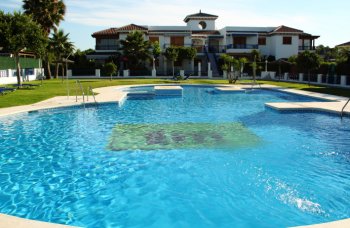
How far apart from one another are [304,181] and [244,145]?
321 centimetres

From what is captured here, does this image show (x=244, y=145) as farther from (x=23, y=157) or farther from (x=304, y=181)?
(x=23, y=157)

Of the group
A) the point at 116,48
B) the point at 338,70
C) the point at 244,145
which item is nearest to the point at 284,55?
the point at 338,70

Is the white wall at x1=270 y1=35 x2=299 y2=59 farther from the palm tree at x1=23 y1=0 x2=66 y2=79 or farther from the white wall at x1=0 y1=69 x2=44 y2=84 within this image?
the white wall at x1=0 y1=69 x2=44 y2=84

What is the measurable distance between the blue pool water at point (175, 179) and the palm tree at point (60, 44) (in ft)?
99.0

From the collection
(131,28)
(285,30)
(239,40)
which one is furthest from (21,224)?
(285,30)

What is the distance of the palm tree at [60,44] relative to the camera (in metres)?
42.2

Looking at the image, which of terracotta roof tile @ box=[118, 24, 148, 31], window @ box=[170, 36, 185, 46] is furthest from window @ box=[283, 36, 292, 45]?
terracotta roof tile @ box=[118, 24, 148, 31]

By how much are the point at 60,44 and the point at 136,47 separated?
34.0 ft

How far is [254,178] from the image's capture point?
838 centimetres

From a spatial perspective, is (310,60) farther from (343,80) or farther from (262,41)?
(262,41)

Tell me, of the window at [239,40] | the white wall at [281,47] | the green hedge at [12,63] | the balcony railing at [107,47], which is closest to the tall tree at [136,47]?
the balcony railing at [107,47]

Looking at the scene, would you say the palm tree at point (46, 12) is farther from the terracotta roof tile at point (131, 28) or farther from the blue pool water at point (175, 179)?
the blue pool water at point (175, 179)

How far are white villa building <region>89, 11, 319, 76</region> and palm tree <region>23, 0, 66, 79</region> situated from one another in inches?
405

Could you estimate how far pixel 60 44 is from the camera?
4219 centimetres
